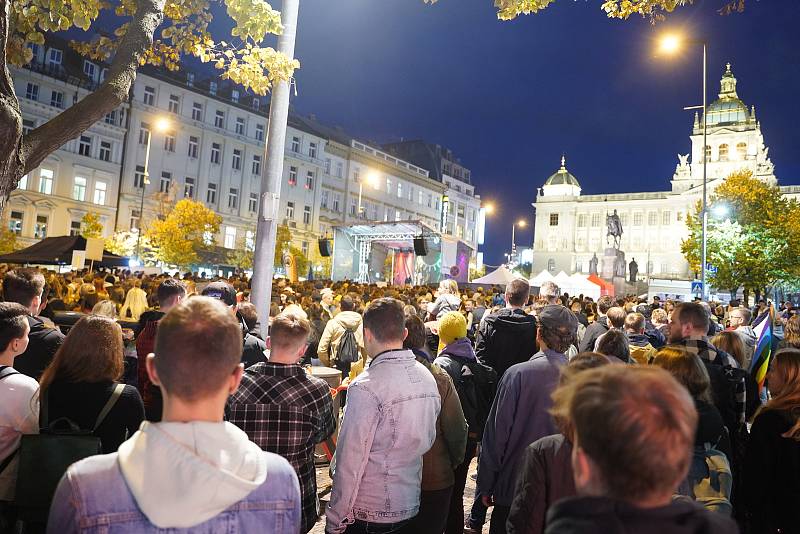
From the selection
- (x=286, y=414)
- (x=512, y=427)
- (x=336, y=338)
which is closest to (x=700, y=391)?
(x=512, y=427)

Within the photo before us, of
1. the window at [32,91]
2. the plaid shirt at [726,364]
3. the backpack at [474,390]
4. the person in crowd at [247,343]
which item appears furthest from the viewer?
the window at [32,91]

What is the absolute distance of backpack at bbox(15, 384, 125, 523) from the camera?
8.79ft

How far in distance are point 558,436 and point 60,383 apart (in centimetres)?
271

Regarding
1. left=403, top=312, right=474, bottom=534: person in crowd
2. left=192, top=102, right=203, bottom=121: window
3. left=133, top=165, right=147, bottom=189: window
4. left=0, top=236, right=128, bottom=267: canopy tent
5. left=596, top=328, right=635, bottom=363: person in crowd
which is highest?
left=192, top=102, right=203, bottom=121: window

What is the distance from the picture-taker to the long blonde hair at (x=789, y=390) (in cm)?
339

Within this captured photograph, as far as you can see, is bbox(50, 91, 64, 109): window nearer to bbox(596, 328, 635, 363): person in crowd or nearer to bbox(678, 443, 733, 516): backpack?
bbox(596, 328, 635, 363): person in crowd

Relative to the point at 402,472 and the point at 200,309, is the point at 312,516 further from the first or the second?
the point at 200,309

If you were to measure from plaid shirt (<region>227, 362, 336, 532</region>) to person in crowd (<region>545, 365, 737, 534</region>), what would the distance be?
1931 millimetres

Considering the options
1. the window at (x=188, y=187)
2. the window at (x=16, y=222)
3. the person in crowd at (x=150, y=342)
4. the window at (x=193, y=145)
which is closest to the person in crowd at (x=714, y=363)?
the person in crowd at (x=150, y=342)

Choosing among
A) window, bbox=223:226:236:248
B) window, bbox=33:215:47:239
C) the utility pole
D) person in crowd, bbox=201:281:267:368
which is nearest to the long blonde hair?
person in crowd, bbox=201:281:267:368

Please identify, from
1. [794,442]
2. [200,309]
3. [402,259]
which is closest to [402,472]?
[200,309]

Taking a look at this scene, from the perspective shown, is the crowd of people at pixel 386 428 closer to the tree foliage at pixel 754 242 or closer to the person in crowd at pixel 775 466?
the person in crowd at pixel 775 466

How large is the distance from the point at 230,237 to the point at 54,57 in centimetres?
2041

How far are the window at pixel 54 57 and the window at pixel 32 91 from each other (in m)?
2.69
